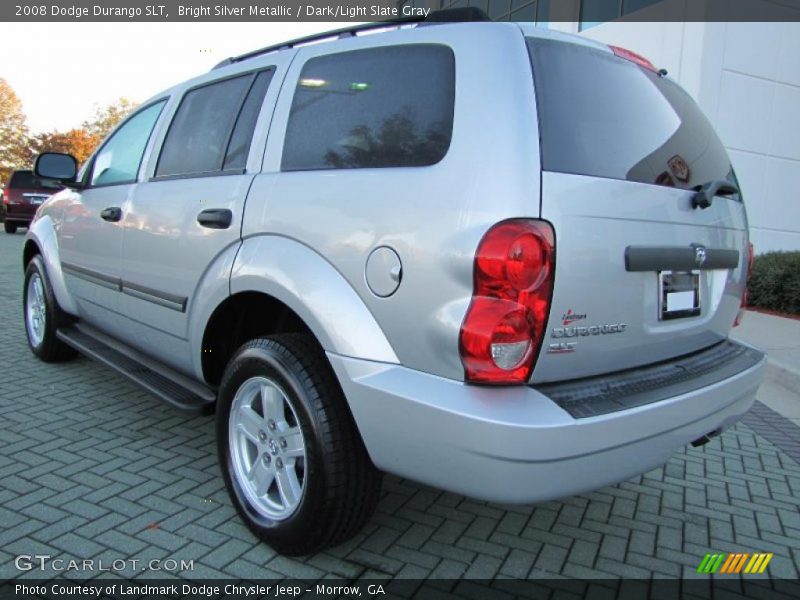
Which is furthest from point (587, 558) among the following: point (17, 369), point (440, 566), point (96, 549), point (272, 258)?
point (17, 369)

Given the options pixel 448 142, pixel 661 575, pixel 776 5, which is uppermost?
pixel 776 5

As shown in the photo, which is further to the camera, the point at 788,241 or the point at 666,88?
the point at 788,241

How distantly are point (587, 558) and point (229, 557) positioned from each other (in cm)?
142

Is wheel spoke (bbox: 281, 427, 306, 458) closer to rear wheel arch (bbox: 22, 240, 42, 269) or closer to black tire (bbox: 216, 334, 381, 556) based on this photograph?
black tire (bbox: 216, 334, 381, 556)

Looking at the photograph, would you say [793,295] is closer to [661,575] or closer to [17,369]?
[661,575]

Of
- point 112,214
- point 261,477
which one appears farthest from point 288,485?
point 112,214

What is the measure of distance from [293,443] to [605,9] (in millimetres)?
12620

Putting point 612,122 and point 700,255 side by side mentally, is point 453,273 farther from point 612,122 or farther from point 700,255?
point 700,255

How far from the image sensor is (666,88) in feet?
8.87

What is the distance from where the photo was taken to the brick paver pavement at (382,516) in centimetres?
246

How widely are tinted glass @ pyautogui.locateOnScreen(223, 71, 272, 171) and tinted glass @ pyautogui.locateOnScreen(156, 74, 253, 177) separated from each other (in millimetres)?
57

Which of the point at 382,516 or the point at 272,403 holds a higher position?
the point at 272,403

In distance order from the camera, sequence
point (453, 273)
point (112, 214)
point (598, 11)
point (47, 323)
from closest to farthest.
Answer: point (453, 273) < point (112, 214) < point (47, 323) < point (598, 11)

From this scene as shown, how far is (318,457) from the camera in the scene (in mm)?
2213
